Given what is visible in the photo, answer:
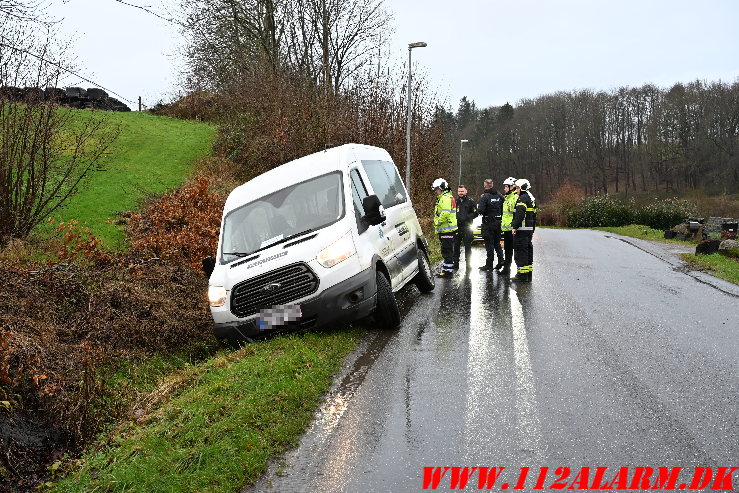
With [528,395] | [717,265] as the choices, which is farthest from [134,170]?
[528,395]

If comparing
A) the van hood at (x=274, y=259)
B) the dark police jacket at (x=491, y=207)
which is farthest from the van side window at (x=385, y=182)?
the dark police jacket at (x=491, y=207)

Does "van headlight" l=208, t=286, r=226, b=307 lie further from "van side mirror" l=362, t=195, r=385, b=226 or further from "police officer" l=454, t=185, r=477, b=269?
"police officer" l=454, t=185, r=477, b=269

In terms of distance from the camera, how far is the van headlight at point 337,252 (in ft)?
24.8

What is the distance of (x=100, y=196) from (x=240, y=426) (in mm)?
13218

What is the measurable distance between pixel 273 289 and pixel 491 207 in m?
7.08

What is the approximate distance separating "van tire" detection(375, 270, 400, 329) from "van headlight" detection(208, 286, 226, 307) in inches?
75.8

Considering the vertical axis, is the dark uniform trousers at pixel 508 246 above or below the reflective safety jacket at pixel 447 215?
below

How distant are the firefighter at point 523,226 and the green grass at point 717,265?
159 inches

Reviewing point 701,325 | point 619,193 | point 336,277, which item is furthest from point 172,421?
point 619,193

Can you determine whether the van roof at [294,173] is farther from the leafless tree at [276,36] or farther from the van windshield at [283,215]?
the leafless tree at [276,36]

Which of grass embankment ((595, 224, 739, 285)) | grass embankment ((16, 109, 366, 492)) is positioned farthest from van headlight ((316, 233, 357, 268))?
grass embankment ((595, 224, 739, 285))

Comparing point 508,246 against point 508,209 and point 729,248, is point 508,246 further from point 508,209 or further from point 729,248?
point 729,248

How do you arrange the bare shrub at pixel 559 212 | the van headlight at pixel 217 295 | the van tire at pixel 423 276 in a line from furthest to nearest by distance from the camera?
the bare shrub at pixel 559 212 < the van tire at pixel 423 276 < the van headlight at pixel 217 295

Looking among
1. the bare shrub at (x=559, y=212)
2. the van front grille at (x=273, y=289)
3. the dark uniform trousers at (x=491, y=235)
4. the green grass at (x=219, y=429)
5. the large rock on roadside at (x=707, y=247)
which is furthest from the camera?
the bare shrub at (x=559, y=212)
